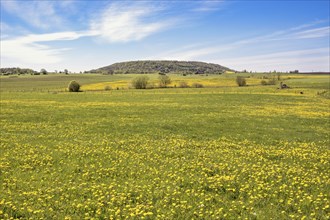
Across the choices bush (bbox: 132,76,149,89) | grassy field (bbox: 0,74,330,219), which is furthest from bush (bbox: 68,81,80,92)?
grassy field (bbox: 0,74,330,219)

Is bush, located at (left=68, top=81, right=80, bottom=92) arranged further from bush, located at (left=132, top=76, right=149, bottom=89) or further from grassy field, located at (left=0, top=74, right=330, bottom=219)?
grassy field, located at (left=0, top=74, right=330, bottom=219)

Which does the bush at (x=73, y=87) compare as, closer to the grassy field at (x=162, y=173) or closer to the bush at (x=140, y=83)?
the bush at (x=140, y=83)

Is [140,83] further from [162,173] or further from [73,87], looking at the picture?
[162,173]

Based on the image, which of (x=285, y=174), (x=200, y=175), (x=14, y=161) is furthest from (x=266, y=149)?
(x=14, y=161)

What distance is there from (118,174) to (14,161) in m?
5.85

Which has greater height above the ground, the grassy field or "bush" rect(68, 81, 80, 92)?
"bush" rect(68, 81, 80, 92)

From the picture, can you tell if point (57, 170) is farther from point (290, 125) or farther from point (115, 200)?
point (290, 125)

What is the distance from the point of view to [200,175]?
1347 cm

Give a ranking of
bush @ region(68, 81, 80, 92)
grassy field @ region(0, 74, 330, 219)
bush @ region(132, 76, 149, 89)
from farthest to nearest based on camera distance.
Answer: bush @ region(132, 76, 149, 89)
bush @ region(68, 81, 80, 92)
grassy field @ region(0, 74, 330, 219)

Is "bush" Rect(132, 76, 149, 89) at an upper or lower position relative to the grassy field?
upper

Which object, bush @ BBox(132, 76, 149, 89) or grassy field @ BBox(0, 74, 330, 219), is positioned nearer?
grassy field @ BBox(0, 74, 330, 219)

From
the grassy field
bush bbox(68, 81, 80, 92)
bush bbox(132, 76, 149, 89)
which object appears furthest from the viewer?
bush bbox(132, 76, 149, 89)

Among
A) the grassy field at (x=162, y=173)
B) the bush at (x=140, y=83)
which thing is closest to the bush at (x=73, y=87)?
the bush at (x=140, y=83)

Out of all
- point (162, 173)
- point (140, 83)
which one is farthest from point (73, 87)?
point (162, 173)
